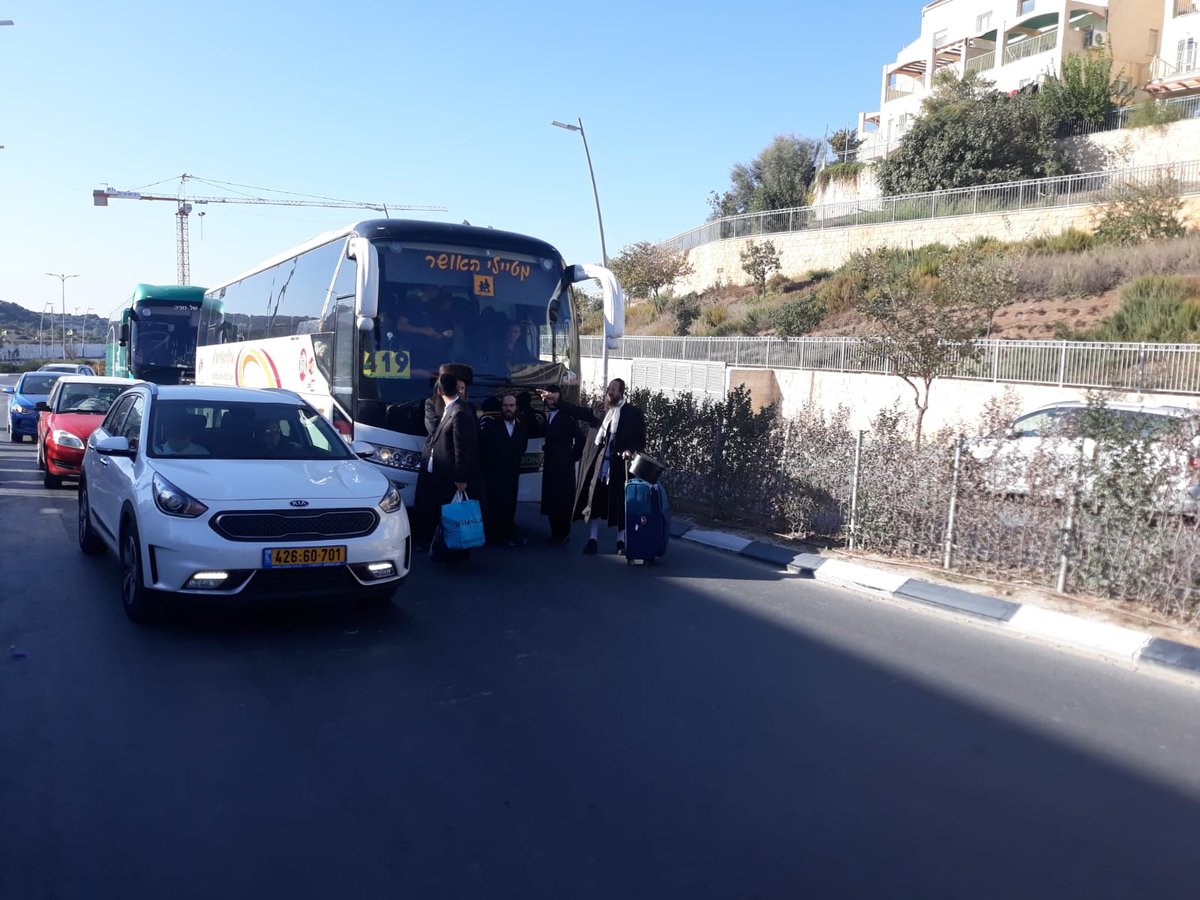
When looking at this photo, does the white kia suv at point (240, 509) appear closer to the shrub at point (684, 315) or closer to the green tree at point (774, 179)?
the shrub at point (684, 315)

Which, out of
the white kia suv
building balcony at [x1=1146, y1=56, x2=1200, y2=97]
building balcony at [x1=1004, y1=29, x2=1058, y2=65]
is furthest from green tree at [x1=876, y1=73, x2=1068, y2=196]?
the white kia suv

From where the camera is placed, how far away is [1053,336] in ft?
87.6

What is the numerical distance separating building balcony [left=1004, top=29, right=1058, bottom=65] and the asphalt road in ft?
162

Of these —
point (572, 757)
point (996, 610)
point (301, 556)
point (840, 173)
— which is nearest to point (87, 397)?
point (301, 556)

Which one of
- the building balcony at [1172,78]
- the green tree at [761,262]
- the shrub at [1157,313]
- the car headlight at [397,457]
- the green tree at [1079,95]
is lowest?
the car headlight at [397,457]

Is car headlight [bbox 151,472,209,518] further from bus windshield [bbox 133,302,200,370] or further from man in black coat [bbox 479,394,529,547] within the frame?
bus windshield [bbox 133,302,200,370]

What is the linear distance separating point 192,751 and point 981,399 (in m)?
21.9

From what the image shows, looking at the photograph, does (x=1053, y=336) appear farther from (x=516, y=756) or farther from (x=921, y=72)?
(x=921, y=72)

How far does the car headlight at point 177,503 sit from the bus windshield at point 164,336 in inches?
760

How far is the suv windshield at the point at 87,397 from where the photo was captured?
50.2 ft

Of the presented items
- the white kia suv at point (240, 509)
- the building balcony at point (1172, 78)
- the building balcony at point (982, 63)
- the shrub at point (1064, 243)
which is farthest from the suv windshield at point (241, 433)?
the building balcony at point (982, 63)

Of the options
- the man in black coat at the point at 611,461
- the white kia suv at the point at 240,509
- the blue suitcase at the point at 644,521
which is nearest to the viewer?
the white kia suv at the point at 240,509

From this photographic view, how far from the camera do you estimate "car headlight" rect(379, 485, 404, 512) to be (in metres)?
7.24

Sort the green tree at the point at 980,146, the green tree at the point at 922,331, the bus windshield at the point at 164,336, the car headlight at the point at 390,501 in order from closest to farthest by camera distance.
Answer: the car headlight at the point at 390,501 < the green tree at the point at 922,331 < the bus windshield at the point at 164,336 < the green tree at the point at 980,146
